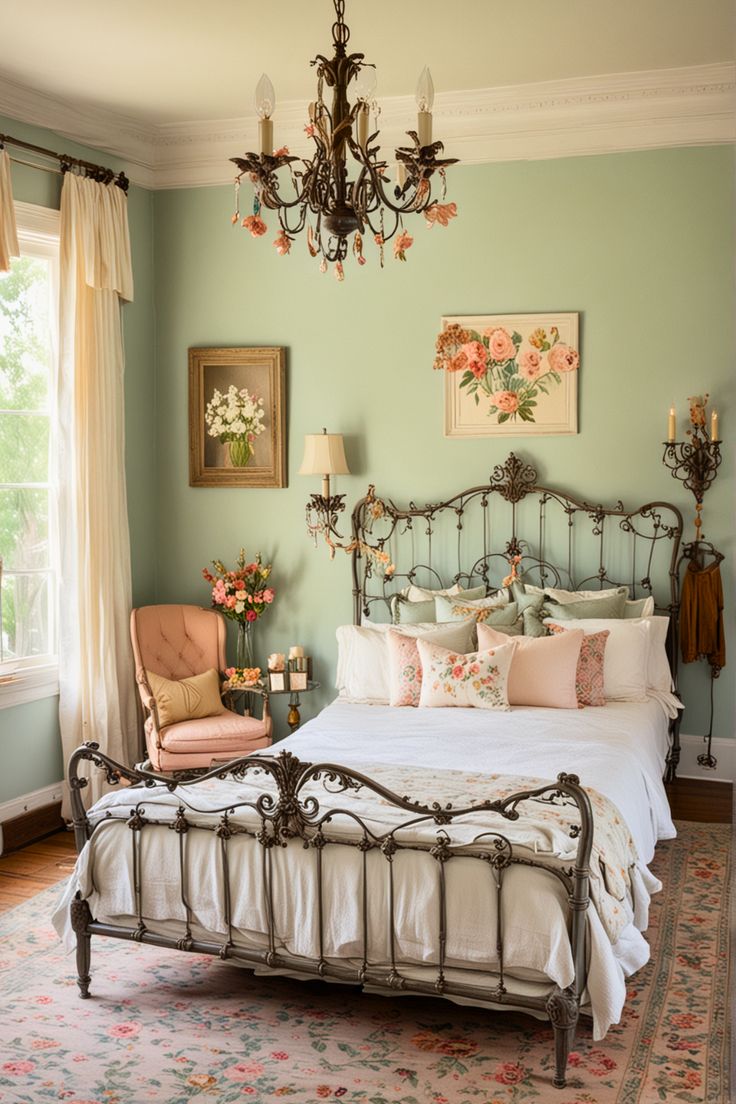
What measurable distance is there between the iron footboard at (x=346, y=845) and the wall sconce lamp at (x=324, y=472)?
7.60 feet

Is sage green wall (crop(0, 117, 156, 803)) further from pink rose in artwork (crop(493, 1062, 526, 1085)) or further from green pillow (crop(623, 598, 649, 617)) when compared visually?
pink rose in artwork (crop(493, 1062, 526, 1085))

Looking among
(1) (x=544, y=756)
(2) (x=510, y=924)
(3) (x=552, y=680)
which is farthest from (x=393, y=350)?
(2) (x=510, y=924)

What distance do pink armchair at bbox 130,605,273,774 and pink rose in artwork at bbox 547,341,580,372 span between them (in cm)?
217

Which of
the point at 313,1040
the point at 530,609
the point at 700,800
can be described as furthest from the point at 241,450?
the point at 313,1040

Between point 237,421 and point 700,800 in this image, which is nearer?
point 700,800

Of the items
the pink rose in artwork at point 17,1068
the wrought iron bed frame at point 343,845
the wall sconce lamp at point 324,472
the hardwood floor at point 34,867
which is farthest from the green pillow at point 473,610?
the pink rose in artwork at point 17,1068

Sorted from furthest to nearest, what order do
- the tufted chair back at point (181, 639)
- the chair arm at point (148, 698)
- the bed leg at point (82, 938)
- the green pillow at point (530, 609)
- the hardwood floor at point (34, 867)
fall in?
1. the tufted chair back at point (181, 639)
2. the chair arm at point (148, 698)
3. the green pillow at point (530, 609)
4. the hardwood floor at point (34, 867)
5. the bed leg at point (82, 938)

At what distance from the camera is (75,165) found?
5.37 meters

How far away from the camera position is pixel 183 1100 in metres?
2.89

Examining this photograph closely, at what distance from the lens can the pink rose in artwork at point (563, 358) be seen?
545cm

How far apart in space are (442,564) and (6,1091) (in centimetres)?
339

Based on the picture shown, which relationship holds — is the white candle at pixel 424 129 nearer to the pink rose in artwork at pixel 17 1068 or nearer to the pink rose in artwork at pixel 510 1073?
the pink rose in artwork at pixel 510 1073

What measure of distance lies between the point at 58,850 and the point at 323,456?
2.28 m

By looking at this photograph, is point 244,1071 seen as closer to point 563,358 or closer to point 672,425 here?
point 672,425
